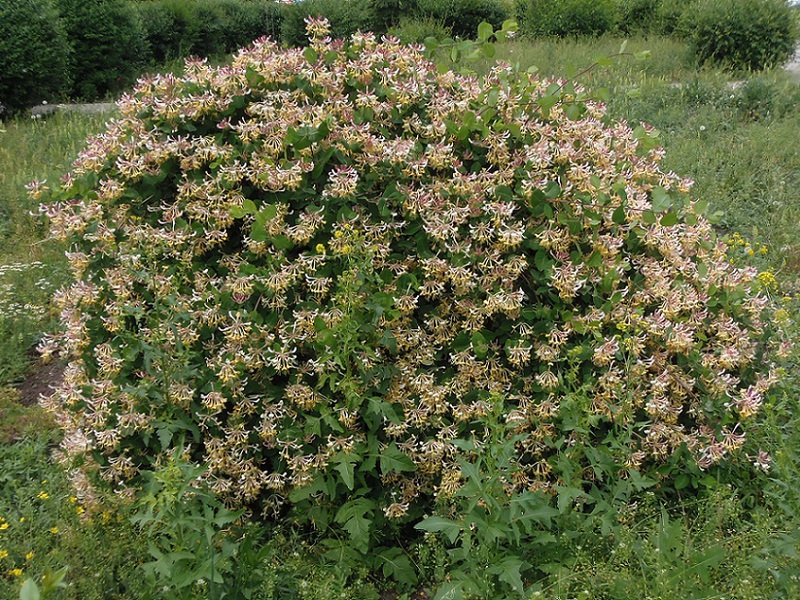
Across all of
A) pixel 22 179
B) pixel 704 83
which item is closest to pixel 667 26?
pixel 704 83

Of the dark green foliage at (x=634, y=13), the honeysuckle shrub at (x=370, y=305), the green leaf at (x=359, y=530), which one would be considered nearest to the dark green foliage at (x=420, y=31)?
the dark green foliage at (x=634, y=13)

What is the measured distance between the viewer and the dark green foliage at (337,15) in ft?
49.7

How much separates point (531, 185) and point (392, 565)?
1407 millimetres

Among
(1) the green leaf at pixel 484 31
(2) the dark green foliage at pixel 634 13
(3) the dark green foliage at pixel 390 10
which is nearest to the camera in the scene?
(1) the green leaf at pixel 484 31

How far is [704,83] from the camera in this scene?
9.34 m

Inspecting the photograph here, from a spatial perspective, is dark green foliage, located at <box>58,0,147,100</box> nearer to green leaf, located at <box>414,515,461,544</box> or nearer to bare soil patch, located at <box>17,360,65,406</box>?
bare soil patch, located at <box>17,360,65,406</box>

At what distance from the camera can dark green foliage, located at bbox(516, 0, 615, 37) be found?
14.4m

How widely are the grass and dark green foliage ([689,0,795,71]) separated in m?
5.35

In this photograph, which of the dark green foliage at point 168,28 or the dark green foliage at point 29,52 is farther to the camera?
the dark green foliage at point 168,28

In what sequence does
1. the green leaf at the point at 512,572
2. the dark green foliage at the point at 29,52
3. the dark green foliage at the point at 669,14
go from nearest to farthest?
the green leaf at the point at 512,572, the dark green foliage at the point at 29,52, the dark green foliage at the point at 669,14

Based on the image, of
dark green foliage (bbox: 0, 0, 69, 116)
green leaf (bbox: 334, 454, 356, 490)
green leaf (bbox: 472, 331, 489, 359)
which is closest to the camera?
green leaf (bbox: 334, 454, 356, 490)

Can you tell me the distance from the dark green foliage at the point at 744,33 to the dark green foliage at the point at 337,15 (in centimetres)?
671

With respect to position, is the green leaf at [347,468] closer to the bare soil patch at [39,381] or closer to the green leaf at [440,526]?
the green leaf at [440,526]

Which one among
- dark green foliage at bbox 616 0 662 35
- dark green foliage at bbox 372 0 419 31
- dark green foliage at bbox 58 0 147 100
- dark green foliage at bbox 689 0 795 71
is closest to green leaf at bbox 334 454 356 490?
dark green foliage at bbox 58 0 147 100
